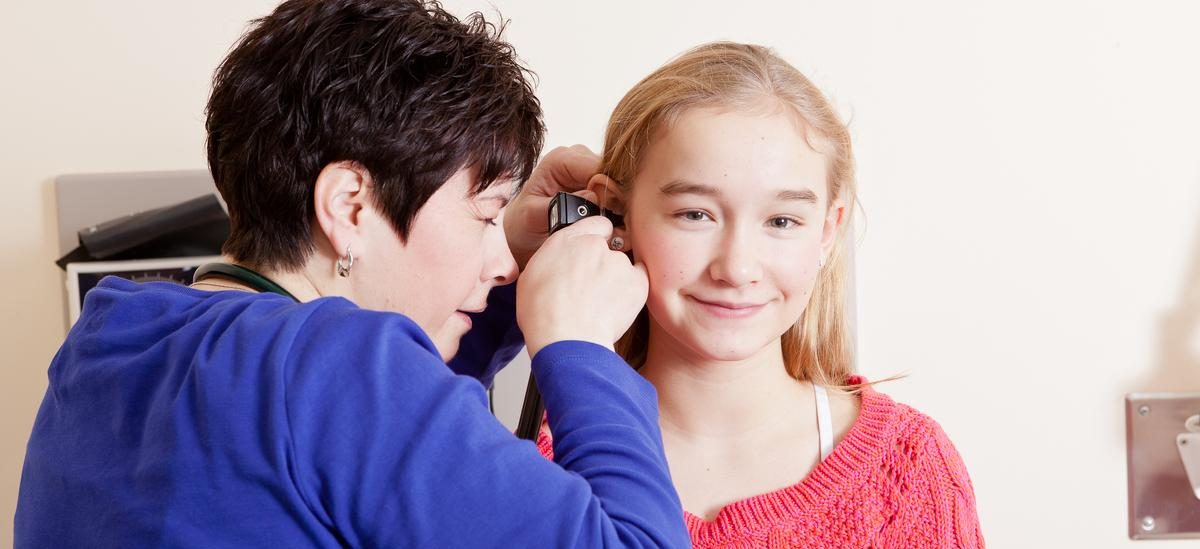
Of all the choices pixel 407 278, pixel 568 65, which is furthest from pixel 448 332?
pixel 568 65

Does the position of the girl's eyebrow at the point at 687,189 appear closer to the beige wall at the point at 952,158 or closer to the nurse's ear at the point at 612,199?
the nurse's ear at the point at 612,199

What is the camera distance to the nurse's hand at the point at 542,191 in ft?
4.09

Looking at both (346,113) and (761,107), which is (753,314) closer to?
(761,107)

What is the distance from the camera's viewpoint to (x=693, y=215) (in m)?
1.07

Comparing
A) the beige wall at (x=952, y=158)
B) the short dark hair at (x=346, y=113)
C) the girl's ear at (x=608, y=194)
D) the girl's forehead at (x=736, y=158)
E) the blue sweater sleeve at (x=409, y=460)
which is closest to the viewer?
the blue sweater sleeve at (x=409, y=460)

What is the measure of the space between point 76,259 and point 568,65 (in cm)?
71

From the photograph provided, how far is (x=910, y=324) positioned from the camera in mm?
1586

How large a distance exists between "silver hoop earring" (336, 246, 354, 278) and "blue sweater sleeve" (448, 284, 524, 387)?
375 mm

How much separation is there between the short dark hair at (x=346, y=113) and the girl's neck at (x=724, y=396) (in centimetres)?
37

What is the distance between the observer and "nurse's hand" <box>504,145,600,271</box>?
1248 mm

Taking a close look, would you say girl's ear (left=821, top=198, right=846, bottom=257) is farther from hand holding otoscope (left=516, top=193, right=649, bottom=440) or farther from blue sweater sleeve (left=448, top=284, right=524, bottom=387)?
blue sweater sleeve (left=448, top=284, right=524, bottom=387)

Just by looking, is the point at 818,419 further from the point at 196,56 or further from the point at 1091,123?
the point at 196,56

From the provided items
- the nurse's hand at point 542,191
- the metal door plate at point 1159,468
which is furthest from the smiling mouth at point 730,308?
the metal door plate at point 1159,468

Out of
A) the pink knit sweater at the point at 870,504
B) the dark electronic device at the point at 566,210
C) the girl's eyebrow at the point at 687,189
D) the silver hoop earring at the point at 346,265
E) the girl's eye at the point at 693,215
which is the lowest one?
the pink knit sweater at the point at 870,504
